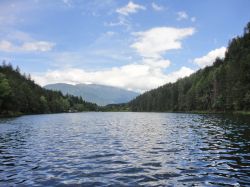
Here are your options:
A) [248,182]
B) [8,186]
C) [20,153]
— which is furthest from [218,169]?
[20,153]

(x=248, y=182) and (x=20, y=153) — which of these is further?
(x=20, y=153)

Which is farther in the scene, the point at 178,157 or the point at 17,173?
the point at 178,157

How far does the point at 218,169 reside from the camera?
23453 millimetres

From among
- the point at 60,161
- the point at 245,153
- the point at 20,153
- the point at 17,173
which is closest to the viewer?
the point at 17,173

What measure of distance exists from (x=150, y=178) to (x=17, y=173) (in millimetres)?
9649

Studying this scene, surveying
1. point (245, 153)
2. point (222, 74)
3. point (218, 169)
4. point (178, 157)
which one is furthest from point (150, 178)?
point (222, 74)

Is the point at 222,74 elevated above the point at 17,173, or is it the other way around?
the point at 222,74

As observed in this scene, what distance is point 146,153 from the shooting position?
31.2 metres

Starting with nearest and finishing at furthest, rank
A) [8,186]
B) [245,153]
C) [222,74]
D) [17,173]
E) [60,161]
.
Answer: [8,186], [17,173], [60,161], [245,153], [222,74]

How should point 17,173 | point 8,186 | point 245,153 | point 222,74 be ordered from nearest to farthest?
point 8,186 → point 17,173 → point 245,153 → point 222,74

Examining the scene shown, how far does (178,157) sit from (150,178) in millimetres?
8441

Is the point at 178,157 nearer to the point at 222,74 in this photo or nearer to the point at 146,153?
the point at 146,153

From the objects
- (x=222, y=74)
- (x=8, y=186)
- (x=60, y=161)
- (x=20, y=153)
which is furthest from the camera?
(x=222, y=74)

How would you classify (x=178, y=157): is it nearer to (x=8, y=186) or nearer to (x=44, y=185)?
(x=44, y=185)
